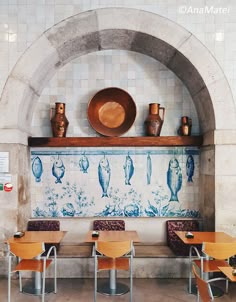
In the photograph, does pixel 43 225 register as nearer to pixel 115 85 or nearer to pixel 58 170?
pixel 58 170

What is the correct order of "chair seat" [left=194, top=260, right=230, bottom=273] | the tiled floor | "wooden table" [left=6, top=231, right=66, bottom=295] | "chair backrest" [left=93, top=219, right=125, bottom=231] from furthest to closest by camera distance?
"chair backrest" [left=93, top=219, right=125, bottom=231], "wooden table" [left=6, top=231, right=66, bottom=295], the tiled floor, "chair seat" [left=194, top=260, right=230, bottom=273]

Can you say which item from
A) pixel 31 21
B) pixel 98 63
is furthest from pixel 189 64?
pixel 31 21

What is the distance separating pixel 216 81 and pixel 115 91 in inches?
60.6

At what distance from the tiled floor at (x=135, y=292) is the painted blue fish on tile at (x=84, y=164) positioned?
5.51 feet

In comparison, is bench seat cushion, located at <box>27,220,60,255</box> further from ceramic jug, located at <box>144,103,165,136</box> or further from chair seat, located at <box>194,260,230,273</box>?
chair seat, located at <box>194,260,230,273</box>

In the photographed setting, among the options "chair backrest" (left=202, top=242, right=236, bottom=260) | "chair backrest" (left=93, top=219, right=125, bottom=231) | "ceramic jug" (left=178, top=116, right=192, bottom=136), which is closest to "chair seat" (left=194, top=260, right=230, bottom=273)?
"chair backrest" (left=202, top=242, right=236, bottom=260)

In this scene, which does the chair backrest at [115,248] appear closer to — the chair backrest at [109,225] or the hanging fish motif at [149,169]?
the chair backrest at [109,225]

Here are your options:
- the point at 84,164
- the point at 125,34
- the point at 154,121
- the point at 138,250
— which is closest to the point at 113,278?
the point at 138,250

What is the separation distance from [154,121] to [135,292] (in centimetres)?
244

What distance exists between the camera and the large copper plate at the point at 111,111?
5.44 meters

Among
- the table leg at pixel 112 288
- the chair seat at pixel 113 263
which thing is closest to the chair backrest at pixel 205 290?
the chair seat at pixel 113 263

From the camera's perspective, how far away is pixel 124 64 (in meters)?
5.57

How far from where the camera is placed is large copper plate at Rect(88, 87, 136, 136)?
5.44m

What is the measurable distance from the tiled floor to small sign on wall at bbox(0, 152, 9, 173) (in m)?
1.52
